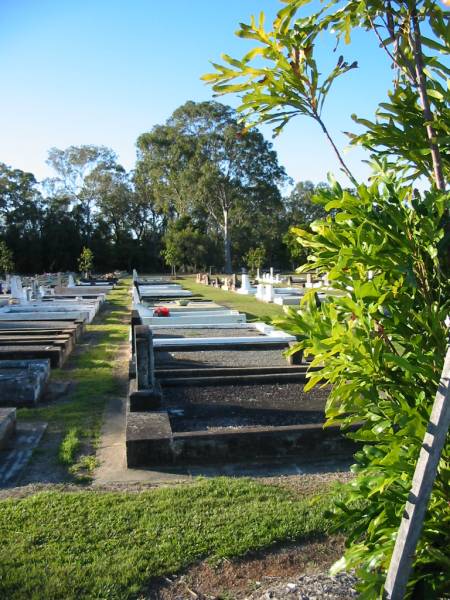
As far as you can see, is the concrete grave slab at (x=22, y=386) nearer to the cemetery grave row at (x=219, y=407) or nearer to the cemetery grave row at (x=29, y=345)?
the cemetery grave row at (x=29, y=345)

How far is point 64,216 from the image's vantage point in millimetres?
55406

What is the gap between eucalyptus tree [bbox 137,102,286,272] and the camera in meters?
48.6

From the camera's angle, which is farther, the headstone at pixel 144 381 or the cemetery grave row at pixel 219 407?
the headstone at pixel 144 381

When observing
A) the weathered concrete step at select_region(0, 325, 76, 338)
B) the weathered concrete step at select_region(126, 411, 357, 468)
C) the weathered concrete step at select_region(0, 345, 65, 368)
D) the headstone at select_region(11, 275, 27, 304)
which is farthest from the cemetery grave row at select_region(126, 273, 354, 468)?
the headstone at select_region(11, 275, 27, 304)

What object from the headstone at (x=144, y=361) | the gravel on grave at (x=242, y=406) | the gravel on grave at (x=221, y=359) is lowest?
the gravel on grave at (x=242, y=406)

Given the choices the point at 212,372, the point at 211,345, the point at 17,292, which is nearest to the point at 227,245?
the point at 17,292

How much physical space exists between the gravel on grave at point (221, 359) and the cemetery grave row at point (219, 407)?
18mm

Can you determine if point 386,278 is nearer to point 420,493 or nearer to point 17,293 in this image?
point 420,493

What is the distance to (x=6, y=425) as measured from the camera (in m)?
5.32

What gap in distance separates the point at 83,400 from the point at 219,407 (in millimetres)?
1999

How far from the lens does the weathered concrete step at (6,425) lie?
17.0 feet

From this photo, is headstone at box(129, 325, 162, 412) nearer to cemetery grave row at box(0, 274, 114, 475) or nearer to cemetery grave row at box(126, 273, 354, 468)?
cemetery grave row at box(126, 273, 354, 468)

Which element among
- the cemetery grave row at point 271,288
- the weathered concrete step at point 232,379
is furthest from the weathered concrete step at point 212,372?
the cemetery grave row at point 271,288

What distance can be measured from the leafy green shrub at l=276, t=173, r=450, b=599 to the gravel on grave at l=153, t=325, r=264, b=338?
992cm
